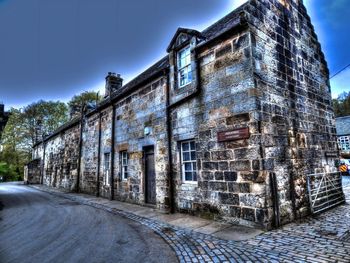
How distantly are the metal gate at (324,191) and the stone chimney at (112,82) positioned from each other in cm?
1326

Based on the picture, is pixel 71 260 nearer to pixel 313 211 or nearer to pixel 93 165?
pixel 313 211

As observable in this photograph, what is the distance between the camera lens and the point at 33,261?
390 centimetres

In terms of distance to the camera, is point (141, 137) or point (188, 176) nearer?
point (188, 176)

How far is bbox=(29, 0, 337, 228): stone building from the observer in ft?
19.2

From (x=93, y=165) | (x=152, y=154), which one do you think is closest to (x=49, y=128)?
(x=93, y=165)

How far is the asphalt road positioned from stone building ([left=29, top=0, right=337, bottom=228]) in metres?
2.26

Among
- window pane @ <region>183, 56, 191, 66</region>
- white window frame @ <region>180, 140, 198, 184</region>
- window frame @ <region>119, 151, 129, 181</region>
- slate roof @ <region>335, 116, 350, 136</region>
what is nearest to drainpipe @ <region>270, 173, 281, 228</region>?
white window frame @ <region>180, 140, 198, 184</region>

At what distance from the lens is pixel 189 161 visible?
7.65 metres

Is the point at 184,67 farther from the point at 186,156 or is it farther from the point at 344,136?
the point at 344,136

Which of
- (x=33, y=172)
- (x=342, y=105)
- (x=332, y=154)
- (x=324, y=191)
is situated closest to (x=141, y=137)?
(x=324, y=191)

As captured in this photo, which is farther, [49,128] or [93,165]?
[49,128]

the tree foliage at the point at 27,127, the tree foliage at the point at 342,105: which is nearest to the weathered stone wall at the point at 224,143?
the tree foliage at the point at 27,127

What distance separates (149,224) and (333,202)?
6407mm

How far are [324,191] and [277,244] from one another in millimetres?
4387
